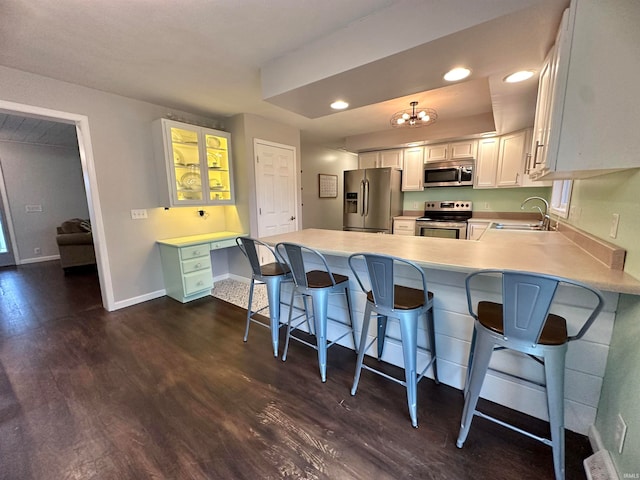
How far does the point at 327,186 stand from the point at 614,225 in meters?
5.20

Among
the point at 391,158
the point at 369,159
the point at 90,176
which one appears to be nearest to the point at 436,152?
the point at 391,158

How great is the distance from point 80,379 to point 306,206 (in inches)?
178

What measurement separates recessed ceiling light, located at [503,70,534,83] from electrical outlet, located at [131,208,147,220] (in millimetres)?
4076

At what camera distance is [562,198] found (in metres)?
2.77

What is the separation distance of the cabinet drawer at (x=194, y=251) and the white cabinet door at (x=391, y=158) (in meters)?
3.61

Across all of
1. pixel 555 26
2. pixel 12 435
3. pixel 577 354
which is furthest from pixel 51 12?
pixel 577 354

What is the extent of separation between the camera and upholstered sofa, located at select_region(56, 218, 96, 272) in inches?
191

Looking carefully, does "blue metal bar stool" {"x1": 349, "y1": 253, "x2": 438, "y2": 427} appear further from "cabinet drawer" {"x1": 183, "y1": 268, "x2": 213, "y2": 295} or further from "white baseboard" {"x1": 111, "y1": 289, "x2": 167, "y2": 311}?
"white baseboard" {"x1": 111, "y1": 289, "x2": 167, "y2": 311}

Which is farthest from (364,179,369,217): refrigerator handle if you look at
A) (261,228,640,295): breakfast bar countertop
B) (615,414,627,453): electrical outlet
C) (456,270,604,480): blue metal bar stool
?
(615,414,627,453): electrical outlet

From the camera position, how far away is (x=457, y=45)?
1.58 m

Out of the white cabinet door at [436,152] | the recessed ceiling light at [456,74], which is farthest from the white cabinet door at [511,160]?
the recessed ceiling light at [456,74]

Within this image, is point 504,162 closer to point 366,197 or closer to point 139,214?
point 366,197

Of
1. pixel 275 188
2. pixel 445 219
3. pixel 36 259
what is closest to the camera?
pixel 275 188

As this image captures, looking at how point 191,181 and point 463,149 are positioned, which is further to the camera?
point 463,149
